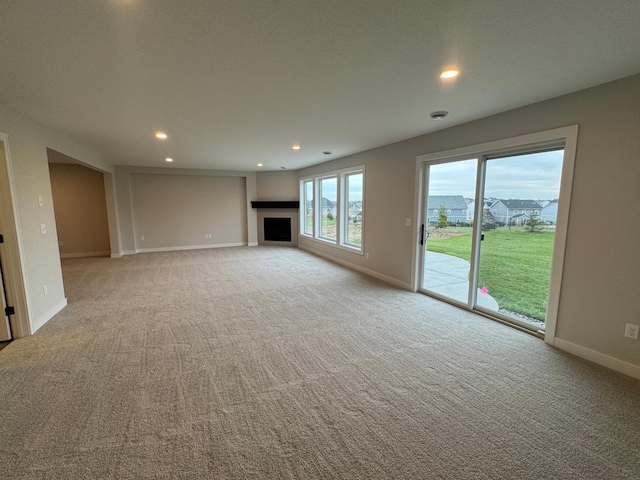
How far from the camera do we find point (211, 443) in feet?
5.49

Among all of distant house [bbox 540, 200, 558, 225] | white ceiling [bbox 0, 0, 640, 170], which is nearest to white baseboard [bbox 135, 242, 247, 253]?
white ceiling [bbox 0, 0, 640, 170]

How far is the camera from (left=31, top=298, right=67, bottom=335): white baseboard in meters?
3.13

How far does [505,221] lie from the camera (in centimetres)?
333

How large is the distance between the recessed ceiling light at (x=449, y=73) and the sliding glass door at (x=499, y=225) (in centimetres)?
145

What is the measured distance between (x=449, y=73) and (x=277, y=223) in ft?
23.6

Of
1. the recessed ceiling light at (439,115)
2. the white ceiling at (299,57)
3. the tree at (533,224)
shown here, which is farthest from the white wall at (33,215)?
the tree at (533,224)

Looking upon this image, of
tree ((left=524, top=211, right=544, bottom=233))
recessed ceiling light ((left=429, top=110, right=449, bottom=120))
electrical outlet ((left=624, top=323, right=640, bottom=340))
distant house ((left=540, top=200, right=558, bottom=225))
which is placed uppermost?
recessed ceiling light ((left=429, top=110, right=449, bottom=120))

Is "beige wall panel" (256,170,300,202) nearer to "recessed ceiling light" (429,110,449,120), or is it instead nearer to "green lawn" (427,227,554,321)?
"recessed ceiling light" (429,110,449,120)

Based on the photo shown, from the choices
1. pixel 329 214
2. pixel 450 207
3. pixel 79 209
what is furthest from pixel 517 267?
pixel 79 209

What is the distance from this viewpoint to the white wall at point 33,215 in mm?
2959

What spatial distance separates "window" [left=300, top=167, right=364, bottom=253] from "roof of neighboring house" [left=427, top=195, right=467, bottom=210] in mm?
1655

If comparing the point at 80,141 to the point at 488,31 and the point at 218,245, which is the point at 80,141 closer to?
the point at 218,245

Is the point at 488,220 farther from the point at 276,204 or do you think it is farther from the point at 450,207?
the point at 276,204

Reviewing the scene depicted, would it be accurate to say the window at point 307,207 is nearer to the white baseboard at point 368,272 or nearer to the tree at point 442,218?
the white baseboard at point 368,272
